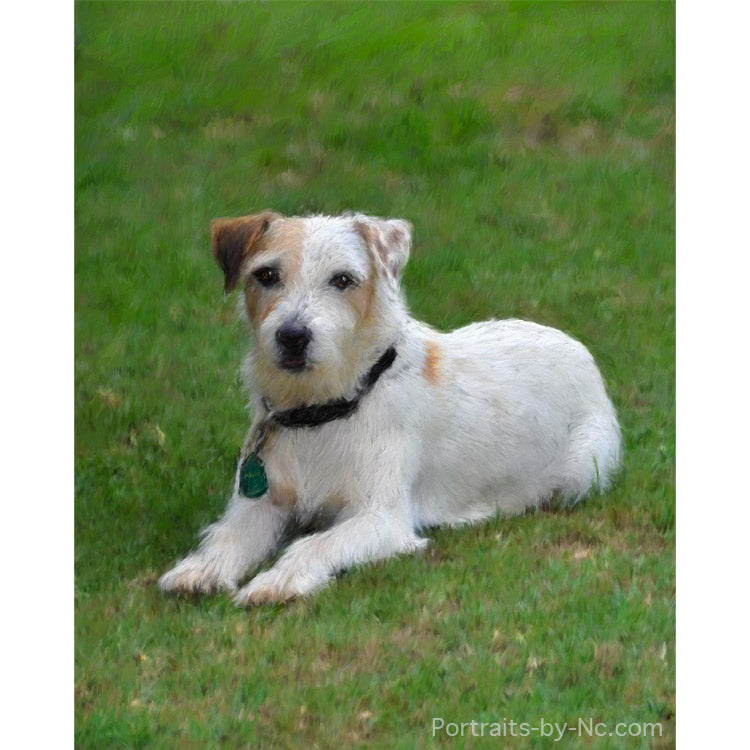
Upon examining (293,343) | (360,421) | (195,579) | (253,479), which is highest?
(293,343)

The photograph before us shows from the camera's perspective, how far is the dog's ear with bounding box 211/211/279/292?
7.27 metres

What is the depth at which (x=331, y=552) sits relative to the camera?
7.00 meters

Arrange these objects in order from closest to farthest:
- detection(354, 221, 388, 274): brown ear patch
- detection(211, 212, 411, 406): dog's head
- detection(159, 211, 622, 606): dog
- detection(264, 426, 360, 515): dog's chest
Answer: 1. detection(211, 212, 411, 406): dog's head
2. detection(159, 211, 622, 606): dog
3. detection(354, 221, 388, 274): brown ear patch
4. detection(264, 426, 360, 515): dog's chest

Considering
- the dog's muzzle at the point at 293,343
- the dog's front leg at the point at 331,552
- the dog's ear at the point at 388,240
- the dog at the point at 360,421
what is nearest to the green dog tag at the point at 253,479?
the dog at the point at 360,421

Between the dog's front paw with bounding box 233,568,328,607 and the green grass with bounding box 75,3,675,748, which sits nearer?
the dog's front paw with bounding box 233,568,328,607

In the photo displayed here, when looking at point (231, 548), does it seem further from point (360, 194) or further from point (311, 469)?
point (360, 194)

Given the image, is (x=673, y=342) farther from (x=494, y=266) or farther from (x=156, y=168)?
(x=156, y=168)

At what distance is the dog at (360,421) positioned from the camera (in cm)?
697

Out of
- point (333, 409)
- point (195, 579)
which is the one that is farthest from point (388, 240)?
point (195, 579)

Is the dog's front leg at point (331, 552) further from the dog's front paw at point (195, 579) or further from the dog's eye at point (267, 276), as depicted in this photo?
the dog's eye at point (267, 276)

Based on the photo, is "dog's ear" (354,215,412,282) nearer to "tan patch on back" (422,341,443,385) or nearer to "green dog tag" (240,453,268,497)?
"tan patch on back" (422,341,443,385)

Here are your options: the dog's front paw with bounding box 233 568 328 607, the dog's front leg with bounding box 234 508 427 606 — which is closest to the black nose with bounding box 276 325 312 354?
the dog's front leg with bounding box 234 508 427 606

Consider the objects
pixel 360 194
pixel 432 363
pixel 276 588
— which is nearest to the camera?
pixel 276 588

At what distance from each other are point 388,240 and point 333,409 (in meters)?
0.98
